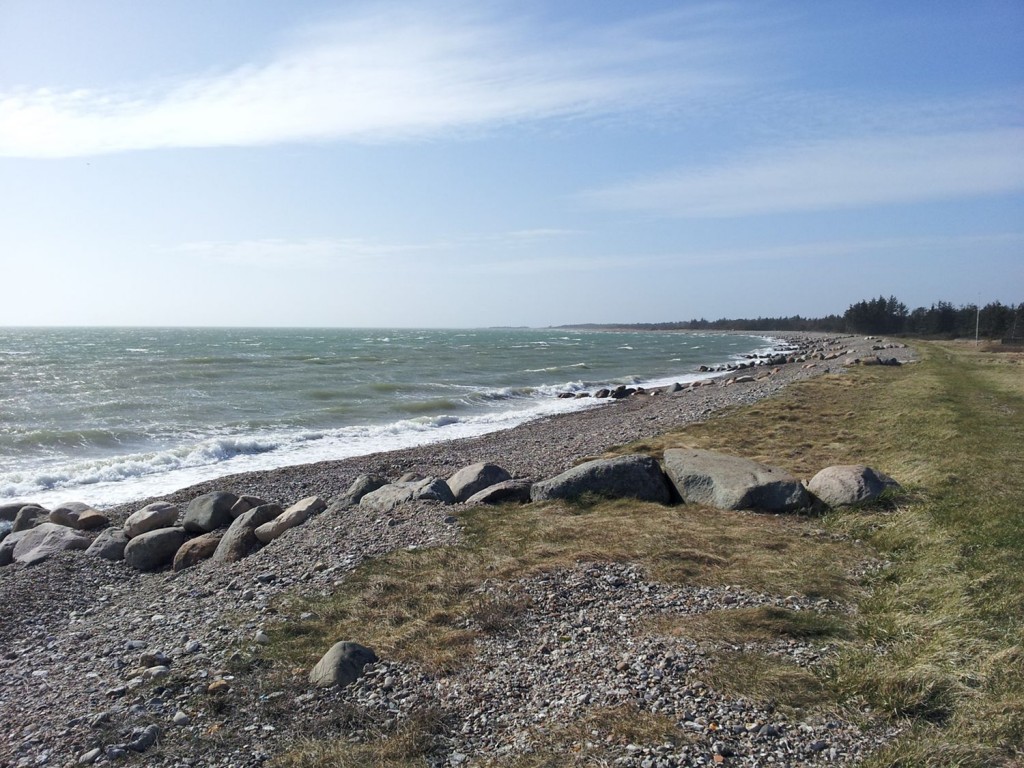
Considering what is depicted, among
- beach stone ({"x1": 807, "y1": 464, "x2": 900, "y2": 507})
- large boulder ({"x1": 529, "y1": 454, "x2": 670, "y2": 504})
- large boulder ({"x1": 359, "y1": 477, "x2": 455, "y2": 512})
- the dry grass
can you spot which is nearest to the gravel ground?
the dry grass

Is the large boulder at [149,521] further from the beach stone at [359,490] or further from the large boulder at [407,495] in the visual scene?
the large boulder at [407,495]

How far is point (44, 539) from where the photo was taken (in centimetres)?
1138

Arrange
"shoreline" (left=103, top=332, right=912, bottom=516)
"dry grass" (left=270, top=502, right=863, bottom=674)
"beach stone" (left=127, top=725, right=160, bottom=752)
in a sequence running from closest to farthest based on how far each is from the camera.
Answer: "beach stone" (left=127, top=725, right=160, bottom=752) → "dry grass" (left=270, top=502, right=863, bottom=674) → "shoreline" (left=103, top=332, right=912, bottom=516)

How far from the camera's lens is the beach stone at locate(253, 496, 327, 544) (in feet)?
34.0

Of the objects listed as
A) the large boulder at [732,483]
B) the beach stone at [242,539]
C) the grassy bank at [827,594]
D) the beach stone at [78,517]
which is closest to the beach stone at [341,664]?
the grassy bank at [827,594]

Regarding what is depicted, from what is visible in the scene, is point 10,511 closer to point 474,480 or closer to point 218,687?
point 474,480

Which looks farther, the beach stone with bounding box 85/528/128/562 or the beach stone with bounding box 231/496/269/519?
the beach stone with bounding box 231/496/269/519

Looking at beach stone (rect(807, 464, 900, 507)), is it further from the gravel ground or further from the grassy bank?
the gravel ground

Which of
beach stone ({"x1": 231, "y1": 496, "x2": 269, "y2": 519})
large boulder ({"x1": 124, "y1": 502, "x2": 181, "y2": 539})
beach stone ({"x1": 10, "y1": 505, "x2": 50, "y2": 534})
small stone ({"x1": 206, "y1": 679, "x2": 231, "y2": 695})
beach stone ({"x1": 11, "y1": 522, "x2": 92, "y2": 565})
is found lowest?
beach stone ({"x1": 10, "y1": 505, "x2": 50, "y2": 534})

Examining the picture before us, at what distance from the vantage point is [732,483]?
33.1 ft

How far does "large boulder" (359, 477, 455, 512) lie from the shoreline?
2.03 metres

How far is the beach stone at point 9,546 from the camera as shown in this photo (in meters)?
11.3

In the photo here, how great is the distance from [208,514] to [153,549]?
3.73ft

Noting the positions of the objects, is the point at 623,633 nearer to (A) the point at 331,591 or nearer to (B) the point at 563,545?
(B) the point at 563,545
